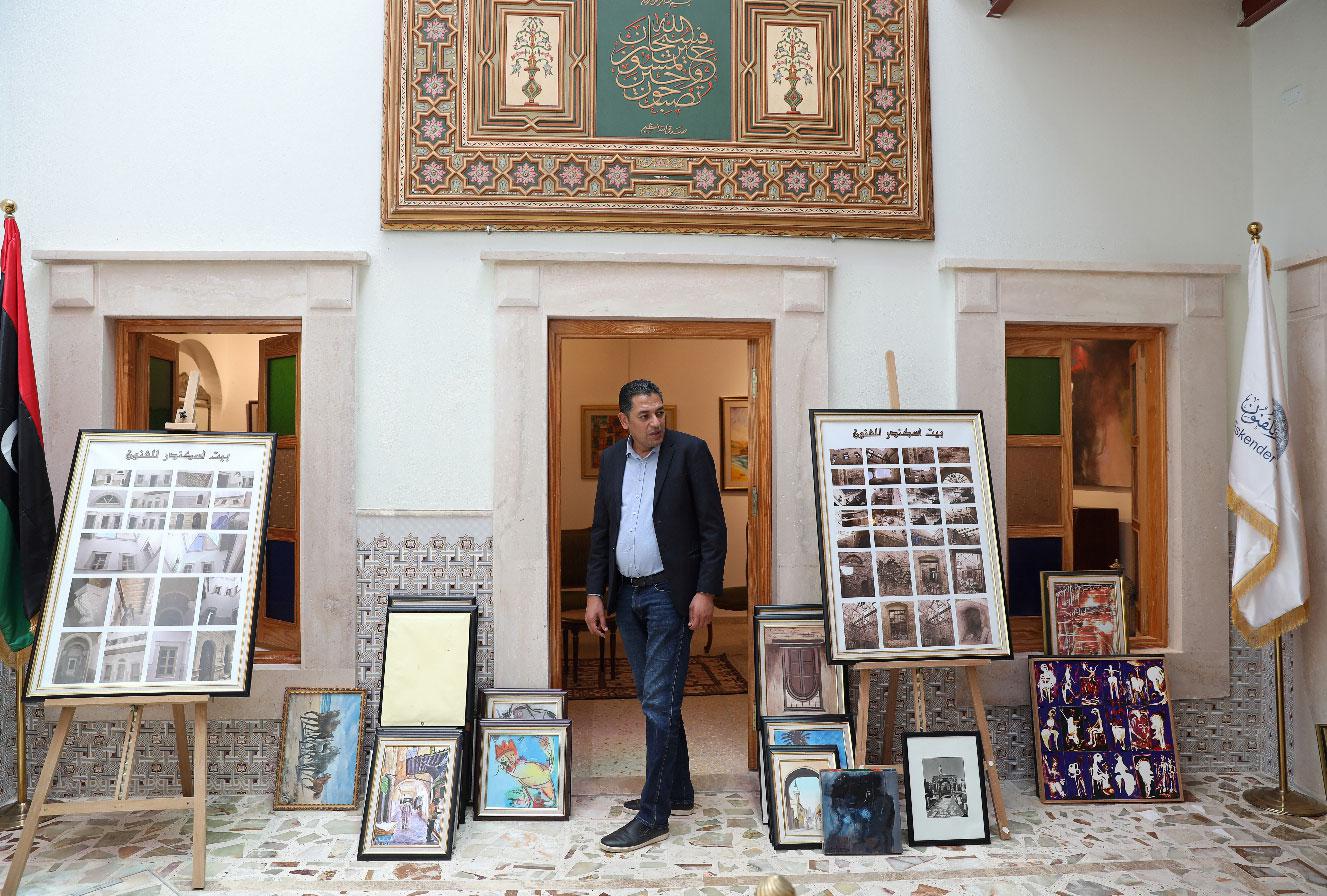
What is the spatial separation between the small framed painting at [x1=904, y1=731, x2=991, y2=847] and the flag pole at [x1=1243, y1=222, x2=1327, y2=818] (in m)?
1.40

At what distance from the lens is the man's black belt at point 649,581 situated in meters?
3.65

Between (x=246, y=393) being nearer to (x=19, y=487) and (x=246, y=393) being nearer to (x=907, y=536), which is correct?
(x=19, y=487)

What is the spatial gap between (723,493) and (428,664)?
4768 millimetres

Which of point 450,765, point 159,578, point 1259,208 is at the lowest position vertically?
point 450,765

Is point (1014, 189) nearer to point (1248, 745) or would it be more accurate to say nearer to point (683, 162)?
point (683, 162)

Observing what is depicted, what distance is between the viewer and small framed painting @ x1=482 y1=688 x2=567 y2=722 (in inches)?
156

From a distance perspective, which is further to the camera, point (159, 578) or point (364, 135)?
point (364, 135)

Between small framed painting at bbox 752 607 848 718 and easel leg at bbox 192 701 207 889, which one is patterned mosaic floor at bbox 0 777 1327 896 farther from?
small framed painting at bbox 752 607 848 718

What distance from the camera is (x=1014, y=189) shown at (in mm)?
4320

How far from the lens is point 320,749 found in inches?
154

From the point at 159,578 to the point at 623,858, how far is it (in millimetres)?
2115

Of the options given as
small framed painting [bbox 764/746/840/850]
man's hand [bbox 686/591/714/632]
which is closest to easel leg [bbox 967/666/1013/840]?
small framed painting [bbox 764/746/840/850]

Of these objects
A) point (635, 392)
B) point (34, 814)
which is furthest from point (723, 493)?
point (34, 814)

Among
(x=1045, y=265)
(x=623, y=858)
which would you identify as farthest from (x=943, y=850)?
(x=1045, y=265)
